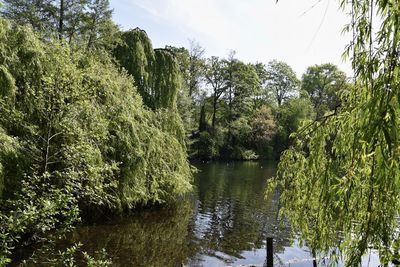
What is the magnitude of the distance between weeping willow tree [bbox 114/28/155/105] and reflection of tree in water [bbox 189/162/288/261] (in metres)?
5.28

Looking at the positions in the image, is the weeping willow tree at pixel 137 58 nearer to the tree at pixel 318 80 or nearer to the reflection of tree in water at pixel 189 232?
the reflection of tree in water at pixel 189 232

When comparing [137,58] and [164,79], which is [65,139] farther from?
[164,79]

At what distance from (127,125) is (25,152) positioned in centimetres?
359

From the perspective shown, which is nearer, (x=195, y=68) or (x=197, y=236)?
(x=197, y=236)

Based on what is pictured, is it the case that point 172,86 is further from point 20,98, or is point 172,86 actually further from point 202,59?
point 202,59

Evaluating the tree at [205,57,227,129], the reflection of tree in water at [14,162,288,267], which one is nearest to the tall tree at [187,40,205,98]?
the tree at [205,57,227,129]

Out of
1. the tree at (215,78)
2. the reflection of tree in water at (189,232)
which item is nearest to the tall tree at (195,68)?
the tree at (215,78)

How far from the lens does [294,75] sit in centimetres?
4575

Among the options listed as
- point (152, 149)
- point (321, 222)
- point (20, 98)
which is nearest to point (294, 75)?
point (152, 149)

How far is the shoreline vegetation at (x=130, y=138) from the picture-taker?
2.14 metres

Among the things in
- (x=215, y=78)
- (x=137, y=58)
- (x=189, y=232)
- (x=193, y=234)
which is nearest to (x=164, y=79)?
(x=137, y=58)

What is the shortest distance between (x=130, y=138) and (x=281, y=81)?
3733 cm

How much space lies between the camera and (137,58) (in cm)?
1457

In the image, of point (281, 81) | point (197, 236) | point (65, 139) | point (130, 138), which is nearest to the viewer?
point (65, 139)
